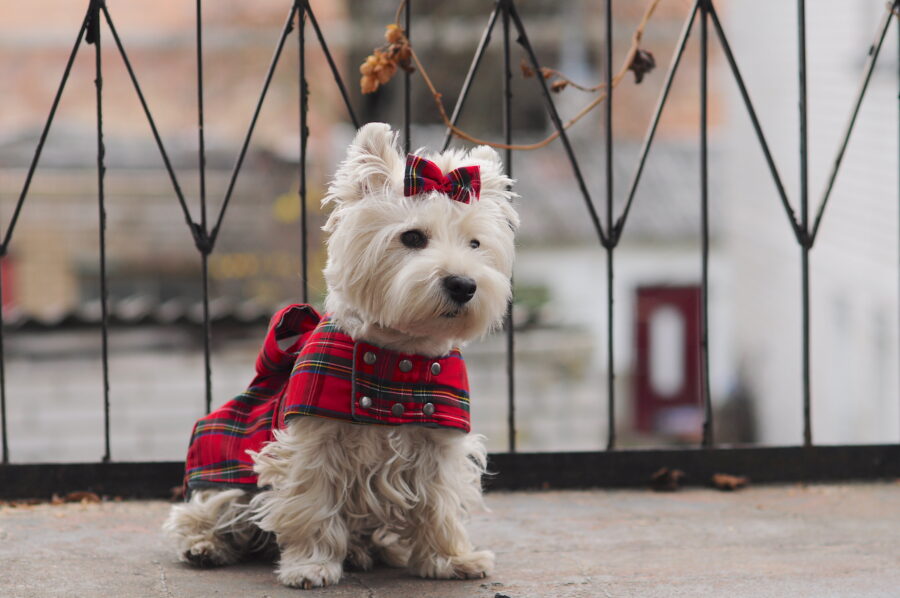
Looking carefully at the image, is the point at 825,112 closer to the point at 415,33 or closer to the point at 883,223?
the point at 883,223

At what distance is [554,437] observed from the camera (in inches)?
413

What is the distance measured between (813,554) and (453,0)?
14778 mm

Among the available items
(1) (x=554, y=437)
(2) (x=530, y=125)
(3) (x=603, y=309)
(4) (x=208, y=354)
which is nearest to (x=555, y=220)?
(3) (x=603, y=309)

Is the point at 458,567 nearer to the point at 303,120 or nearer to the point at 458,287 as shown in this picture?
the point at 458,287

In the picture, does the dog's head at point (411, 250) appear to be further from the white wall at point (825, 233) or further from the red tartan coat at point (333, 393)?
the white wall at point (825, 233)

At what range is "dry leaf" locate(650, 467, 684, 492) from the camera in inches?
143

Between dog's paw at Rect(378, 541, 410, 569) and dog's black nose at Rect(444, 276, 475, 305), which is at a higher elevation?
dog's black nose at Rect(444, 276, 475, 305)

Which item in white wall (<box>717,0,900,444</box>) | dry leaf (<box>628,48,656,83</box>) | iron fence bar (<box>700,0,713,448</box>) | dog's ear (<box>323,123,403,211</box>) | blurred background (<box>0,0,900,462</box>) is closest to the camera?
dog's ear (<box>323,123,403,211</box>)

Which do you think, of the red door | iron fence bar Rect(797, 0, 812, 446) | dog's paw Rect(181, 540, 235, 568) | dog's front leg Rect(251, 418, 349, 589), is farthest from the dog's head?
the red door

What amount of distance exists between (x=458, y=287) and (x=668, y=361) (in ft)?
49.3

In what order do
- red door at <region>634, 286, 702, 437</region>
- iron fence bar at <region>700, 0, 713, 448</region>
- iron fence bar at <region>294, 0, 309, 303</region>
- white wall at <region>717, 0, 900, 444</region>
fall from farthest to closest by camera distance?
red door at <region>634, 286, 702, 437</region> → white wall at <region>717, 0, 900, 444</region> → iron fence bar at <region>700, 0, 713, 448</region> → iron fence bar at <region>294, 0, 309, 303</region>

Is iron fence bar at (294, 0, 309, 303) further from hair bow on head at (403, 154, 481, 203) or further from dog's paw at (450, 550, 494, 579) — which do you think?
dog's paw at (450, 550, 494, 579)

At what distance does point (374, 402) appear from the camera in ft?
8.38

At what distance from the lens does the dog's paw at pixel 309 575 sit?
2.56m
